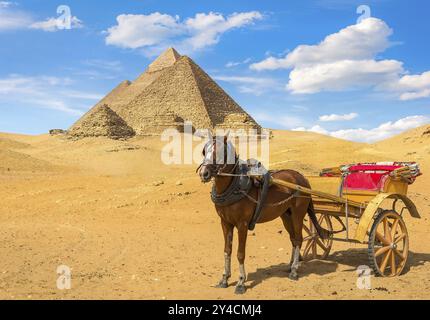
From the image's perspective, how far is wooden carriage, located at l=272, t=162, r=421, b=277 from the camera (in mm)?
6512

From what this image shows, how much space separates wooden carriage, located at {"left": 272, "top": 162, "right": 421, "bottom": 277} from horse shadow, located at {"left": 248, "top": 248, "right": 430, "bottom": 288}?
0.85 feet

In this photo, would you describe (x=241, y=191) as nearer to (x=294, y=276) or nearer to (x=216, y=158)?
(x=216, y=158)

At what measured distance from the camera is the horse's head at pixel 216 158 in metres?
5.48

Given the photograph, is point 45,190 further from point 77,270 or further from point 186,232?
point 77,270

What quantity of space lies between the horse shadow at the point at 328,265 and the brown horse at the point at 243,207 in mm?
293

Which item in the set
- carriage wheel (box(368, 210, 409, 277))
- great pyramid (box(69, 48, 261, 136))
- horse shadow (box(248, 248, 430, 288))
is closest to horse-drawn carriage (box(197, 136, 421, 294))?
carriage wheel (box(368, 210, 409, 277))

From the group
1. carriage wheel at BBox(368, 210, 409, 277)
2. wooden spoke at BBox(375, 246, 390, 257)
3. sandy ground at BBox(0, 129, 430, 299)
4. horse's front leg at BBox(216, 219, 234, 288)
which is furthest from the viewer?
wooden spoke at BBox(375, 246, 390, 257)

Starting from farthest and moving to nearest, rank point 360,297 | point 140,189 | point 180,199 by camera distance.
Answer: point 140,189, point 180,199, point 360,297

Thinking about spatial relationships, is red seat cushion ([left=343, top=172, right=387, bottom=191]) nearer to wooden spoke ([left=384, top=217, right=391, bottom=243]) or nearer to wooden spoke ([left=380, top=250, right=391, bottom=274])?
wooden spoke ([left=384, top=217, right=391, bottom=243])

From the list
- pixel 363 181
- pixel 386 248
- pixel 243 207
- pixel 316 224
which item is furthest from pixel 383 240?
pixel 243 207

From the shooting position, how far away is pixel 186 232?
10406 millimetres

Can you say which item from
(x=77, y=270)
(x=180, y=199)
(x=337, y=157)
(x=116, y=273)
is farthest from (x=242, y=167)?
(x=337, y=157)

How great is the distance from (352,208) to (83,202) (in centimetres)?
992

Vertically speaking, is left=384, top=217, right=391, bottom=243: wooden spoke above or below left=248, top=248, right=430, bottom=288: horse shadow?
above
